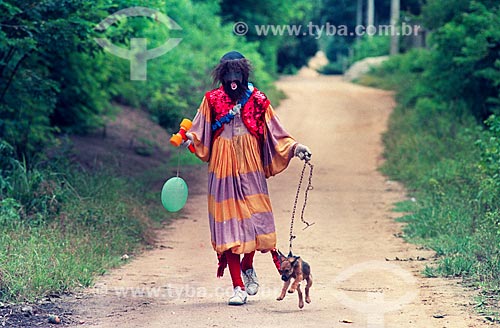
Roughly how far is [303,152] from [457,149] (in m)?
9.02

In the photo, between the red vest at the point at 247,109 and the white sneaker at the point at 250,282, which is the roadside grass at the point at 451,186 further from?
the red vest at the point at 247,109

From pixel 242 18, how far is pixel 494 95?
1517cm

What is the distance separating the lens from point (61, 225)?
9.20 meters

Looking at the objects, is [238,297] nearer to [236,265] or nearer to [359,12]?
[236,265]

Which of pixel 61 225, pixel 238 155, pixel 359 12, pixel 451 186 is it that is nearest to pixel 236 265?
pixel 238 155

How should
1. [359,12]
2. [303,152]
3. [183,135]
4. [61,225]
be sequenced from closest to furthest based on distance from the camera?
[303,152], [183,135], [61,225], [359,12]

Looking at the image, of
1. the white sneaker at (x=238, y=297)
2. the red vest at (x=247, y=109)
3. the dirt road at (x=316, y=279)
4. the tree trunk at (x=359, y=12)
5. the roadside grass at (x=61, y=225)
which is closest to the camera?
the dirt road at (x=316, y=279)

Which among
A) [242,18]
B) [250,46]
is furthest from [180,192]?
[242,18]

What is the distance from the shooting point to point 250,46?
2733 centimetres

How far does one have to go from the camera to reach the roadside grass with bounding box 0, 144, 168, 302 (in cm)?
721

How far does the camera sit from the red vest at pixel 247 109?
6961 mm

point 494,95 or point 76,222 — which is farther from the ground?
point 494,95

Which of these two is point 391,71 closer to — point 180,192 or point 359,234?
point 359,234

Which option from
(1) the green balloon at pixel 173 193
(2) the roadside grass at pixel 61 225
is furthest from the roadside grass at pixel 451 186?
(2) the roadside grass at pixel 61 225
